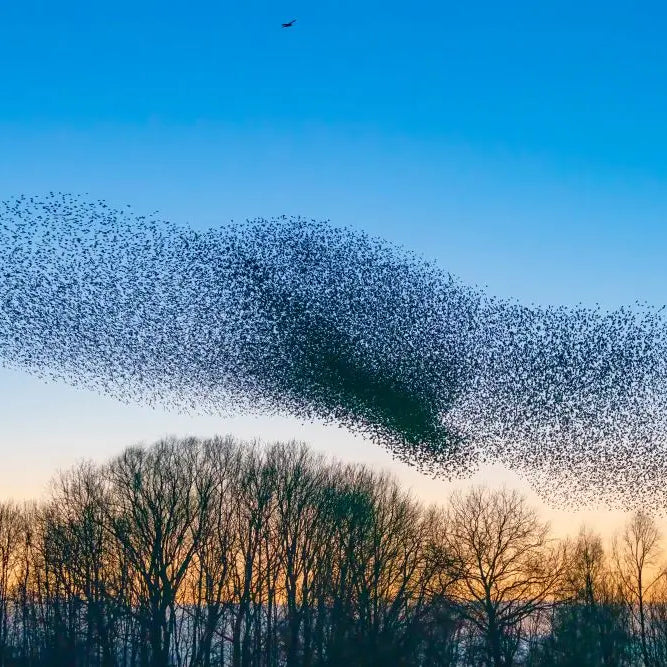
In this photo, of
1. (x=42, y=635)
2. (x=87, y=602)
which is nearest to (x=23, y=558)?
(x=42, y=635)

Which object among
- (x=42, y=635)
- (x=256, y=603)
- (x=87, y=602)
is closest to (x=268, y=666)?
(x=256, y=603)

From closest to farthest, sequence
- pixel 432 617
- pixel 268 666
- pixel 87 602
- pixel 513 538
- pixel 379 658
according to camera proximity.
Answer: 1. pixel 379 658
2. pixel 432 617
3. pixel 513 538
4. pixel 268 666
5. pixel 87 602

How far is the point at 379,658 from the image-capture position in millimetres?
30641

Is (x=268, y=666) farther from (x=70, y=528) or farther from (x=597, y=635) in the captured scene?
(x=597, y=635)

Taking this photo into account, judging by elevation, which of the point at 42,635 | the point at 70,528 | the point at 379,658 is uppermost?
the point at 70,528

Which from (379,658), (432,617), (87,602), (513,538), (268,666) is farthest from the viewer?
(87,602)

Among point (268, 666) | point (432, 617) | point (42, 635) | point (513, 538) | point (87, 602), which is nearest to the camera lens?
point (432, 617)

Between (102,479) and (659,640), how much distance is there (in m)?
45.6

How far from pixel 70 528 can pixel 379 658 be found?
3147 centimetres

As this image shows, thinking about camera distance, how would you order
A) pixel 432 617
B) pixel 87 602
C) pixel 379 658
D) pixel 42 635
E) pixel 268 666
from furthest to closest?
pixel 42 635, pixel 87 602, pixel 268 666, pixel 432 617, pixel 379 658

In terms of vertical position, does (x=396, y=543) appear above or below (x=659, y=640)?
above

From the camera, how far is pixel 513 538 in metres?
50.8

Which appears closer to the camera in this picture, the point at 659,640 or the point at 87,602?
the point at 87,602

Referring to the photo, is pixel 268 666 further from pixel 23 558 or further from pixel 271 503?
pixel 23 558
